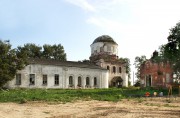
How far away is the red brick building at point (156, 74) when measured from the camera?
43.9 metres

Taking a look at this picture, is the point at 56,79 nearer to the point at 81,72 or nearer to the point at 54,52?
the point at 81,72

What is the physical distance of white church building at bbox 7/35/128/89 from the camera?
127 ft

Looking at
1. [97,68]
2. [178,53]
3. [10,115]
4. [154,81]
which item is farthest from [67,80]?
[10,115]

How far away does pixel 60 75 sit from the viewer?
4169 centimetres

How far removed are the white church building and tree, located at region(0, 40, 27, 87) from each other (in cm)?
408

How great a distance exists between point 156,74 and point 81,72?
1245 cm

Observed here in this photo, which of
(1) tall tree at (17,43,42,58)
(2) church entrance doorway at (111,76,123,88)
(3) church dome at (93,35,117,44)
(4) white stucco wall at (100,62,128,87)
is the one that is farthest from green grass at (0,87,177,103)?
(1) tall tree at (17,43,42,58)

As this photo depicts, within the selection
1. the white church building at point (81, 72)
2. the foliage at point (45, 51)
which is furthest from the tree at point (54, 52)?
the white church building at point (81, 72)

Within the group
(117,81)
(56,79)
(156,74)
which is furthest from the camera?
(117,81)

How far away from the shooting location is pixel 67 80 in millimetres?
42438

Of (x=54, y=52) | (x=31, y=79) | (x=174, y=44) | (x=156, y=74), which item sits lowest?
(x=31, y=79)

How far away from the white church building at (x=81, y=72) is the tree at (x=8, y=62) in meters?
4.08

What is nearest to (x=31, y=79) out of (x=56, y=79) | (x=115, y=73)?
(x=56, y=79)

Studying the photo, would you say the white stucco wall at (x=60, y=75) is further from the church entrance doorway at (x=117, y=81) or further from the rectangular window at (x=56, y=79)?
the church entrance doorway at (x=117, y=81)
